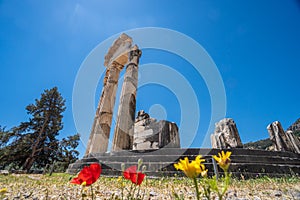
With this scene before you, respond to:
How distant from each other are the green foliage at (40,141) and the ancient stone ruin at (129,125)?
16.0m

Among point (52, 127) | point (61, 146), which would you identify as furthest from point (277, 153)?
point (52, 127)

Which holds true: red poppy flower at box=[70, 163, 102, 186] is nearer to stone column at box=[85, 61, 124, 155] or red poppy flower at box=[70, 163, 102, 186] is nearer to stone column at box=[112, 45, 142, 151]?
stone column at box=[112, 45, 142, 151]

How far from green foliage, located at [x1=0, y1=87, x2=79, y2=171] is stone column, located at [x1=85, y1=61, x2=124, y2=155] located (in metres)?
15.7

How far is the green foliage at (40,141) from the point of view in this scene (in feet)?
75.3

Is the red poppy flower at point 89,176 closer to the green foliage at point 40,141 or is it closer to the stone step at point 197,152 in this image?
the stone step at point 197,152

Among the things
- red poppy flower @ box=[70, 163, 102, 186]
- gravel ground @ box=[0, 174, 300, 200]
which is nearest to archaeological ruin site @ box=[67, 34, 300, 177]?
gravel ground @ box=[0, 174, 300, 200]

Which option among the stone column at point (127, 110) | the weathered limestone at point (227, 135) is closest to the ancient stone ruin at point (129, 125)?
the stone column at point (127, 110)

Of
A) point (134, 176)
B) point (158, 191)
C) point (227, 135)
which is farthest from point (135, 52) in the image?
point (134, 176)

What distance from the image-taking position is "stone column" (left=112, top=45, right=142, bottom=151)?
9725 millimetres

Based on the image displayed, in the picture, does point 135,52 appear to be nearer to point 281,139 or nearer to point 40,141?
point 281,139

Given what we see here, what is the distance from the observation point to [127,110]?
36.1ft

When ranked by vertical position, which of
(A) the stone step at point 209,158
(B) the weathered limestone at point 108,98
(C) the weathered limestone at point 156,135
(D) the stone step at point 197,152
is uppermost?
→ (B) the weathered limestone at point 108,98

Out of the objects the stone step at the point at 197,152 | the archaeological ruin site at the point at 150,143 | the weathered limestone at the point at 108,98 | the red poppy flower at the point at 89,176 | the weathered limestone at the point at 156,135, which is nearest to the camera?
the red poppy flower at the point at 89,176

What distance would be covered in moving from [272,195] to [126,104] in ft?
30.6
